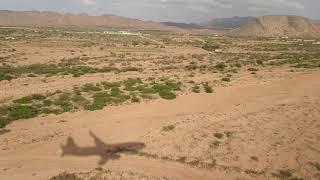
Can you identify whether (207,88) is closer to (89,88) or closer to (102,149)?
(89,88)

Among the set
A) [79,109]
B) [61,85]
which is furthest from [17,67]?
[79,109]

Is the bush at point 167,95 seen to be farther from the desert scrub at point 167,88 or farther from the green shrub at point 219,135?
the green shrub at point 219,135

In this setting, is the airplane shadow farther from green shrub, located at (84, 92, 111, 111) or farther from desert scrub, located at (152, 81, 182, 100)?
desert scrub, located at (152, 81, 182, 100)

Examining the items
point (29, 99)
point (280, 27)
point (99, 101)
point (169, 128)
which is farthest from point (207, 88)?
point (280, 27)

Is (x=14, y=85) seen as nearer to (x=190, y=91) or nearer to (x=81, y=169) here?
(x=190, y=91)

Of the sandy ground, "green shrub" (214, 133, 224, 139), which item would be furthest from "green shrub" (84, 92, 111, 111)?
"green shrub" (214, 133, 224, 139)

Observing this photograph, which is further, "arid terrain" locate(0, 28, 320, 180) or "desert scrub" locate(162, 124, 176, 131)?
"desert scrub" locate(162, 124, 176, 131)

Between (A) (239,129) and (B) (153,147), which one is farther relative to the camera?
(A) (239,129)
